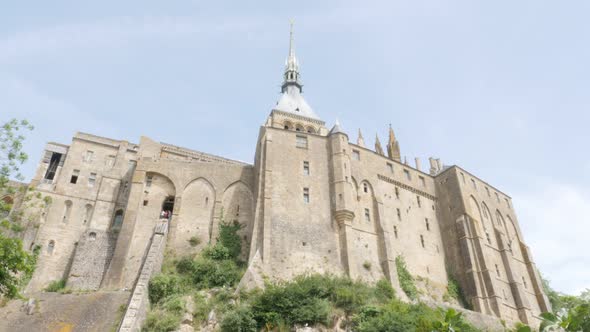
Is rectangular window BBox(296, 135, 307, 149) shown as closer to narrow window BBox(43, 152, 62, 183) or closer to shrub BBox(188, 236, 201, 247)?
shrub BBox(188, 236, 201, 247)

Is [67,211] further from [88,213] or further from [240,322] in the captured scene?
[240,322]

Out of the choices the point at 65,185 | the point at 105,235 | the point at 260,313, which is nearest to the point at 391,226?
the point at 260,313

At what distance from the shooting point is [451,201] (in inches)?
1826

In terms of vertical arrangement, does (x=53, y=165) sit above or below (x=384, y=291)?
above

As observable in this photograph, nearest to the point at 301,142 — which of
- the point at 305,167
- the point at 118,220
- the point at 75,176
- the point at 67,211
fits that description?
the point at 305,167

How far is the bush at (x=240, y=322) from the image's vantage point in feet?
87.6

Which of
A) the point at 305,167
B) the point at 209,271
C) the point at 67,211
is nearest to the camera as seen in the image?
the point at 209,271

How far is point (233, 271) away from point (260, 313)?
7311 millimetres

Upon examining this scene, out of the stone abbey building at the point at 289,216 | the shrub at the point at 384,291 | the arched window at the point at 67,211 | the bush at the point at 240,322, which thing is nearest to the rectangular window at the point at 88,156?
the stone abbey building at the point at 289,216

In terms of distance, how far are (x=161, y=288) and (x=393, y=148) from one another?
3570 centimetres

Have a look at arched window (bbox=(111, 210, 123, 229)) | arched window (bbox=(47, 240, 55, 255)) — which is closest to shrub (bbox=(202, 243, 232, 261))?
arched window (bbox=(111, 210, 123, 229))

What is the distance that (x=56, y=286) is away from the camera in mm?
35812

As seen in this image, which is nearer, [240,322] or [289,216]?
[240,322]

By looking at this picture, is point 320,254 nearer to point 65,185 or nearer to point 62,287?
point 62,287
